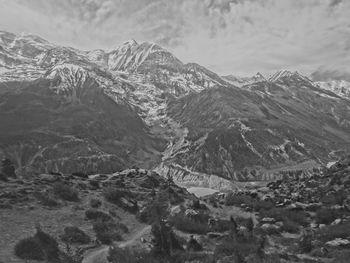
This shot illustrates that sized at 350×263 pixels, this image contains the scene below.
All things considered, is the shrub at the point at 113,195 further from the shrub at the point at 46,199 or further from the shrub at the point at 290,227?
the shrub at the point at 290,227

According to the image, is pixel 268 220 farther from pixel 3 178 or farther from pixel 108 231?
pixel 3 178

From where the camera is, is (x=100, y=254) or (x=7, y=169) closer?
(x=100, y=254)

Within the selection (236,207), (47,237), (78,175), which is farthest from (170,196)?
(47,237)

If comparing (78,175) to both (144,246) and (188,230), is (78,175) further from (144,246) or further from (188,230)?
(144,246)

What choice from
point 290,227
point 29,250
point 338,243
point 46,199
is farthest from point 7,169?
point 338,243

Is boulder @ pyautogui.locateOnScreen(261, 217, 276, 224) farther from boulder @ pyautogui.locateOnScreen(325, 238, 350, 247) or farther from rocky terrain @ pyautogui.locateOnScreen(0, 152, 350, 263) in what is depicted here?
boulder @ pyautogui.locateOnScreen(325, 238, 350, 247)

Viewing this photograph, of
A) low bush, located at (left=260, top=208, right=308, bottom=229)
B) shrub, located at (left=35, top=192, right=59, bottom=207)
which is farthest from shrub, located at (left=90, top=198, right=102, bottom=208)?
low bush, located at (left=260, top=208, right=308, bottom=229)

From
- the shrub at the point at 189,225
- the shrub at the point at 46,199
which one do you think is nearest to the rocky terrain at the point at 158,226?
the shrub at the point at 46,199
